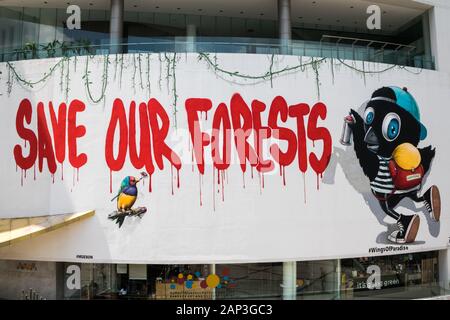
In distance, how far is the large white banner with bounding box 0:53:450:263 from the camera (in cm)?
1441

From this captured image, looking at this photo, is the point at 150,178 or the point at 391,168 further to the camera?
the point at 391,168

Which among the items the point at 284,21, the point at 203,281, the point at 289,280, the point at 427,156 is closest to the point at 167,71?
the point at 284,21

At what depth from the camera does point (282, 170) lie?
14.8 m

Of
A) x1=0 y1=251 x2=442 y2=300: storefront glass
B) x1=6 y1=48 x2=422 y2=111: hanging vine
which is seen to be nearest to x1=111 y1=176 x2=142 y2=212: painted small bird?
x1=0 y1=251 x2=442 y2=300: storefront glass

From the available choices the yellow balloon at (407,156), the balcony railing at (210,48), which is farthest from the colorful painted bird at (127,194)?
the yellow balloon at (407,156)

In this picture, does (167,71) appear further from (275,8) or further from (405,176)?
(405,176)

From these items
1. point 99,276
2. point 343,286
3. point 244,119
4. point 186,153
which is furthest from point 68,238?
point 343,286

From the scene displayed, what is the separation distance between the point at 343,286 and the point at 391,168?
4717mm

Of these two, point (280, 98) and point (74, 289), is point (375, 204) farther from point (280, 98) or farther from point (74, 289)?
point (74, 289)

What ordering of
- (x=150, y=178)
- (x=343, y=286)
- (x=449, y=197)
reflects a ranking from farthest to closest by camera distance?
(x=449, y=197), (x=343, y=286), (x=150, y=178)

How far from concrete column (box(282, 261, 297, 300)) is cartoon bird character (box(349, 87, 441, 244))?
394cm

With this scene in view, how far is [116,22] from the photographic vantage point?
53.1 feet

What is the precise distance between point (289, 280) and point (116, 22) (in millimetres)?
11377

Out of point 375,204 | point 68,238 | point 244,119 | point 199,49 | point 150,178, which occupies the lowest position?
point 68,238
